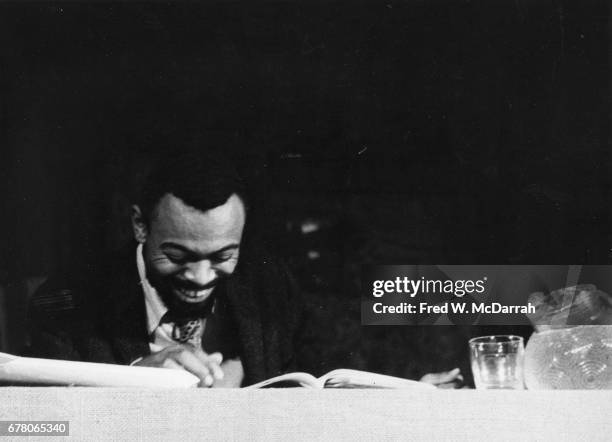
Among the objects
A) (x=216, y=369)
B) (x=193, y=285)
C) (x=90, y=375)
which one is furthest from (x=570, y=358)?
(x=90, y=375)

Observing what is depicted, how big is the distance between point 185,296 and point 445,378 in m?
0.94

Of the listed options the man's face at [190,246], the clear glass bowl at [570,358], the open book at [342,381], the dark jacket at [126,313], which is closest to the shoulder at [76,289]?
the dark jacket at [126,313]

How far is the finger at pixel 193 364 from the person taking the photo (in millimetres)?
2961

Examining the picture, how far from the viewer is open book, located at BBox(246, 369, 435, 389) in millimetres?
2932

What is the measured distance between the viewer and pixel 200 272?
2969 mm

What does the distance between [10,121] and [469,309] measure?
1729 millimetres

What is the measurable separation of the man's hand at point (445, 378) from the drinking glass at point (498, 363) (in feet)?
0.18

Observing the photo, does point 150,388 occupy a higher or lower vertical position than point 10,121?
lower

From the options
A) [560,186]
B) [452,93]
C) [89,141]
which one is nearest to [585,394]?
[560,186]

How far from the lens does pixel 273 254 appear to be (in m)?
2.97

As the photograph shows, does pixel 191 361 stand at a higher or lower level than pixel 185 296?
lower

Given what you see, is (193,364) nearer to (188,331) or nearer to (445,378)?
(188,331)

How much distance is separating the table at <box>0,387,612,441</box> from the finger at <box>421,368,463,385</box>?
2.2 inches

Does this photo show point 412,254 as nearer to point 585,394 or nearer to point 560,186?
point 560,186
